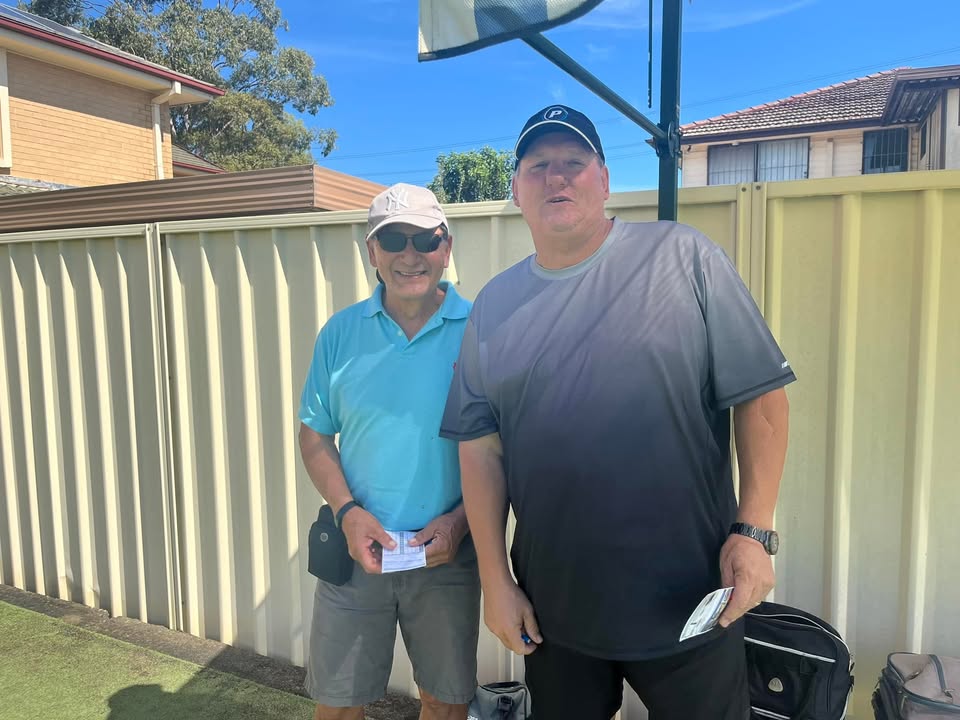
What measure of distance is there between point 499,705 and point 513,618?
1.04m

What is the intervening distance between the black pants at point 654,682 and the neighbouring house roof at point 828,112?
49.6 ft

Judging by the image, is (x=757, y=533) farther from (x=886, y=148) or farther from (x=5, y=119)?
(x=886, y=148)

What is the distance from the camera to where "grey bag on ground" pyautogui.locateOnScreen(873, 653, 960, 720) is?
1705mm

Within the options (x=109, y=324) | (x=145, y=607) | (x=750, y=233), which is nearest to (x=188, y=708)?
(x=145, y=607)

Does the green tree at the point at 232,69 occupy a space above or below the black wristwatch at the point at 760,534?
above

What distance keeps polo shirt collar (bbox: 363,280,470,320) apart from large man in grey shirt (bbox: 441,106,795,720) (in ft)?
1.03

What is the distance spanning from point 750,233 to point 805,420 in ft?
2.15

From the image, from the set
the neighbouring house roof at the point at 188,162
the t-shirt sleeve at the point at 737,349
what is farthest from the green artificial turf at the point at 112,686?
the neighbouring house roof at the point at 188,162

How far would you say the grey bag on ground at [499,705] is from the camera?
2348mm

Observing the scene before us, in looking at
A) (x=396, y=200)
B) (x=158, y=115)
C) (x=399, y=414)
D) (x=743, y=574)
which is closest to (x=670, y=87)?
(x=396, y=200)

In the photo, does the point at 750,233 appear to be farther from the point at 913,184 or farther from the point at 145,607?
the point at 145,607

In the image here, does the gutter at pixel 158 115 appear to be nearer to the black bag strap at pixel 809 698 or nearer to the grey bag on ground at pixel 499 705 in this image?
the grey bag on ground at pixel 499 705

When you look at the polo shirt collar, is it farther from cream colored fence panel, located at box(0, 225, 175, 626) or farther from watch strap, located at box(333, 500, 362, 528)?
cream colored fence panel, located at box(0, 225, 175, 626)

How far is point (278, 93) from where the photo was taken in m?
27.7
